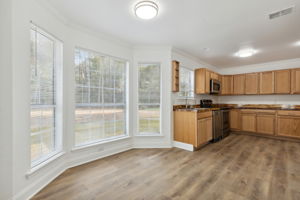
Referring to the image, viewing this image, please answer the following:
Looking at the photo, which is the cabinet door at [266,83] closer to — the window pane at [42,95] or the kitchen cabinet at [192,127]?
the kitchen cabinet at [192,127]

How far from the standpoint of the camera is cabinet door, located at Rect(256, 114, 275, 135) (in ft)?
14.8

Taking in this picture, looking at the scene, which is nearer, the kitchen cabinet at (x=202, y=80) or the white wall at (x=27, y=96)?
the white wall at (x=27, y=96)

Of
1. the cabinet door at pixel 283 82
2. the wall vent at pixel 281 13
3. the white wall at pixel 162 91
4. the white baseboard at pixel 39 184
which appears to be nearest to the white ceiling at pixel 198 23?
the wall vent at pixel 281 13

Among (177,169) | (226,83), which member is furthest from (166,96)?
(226,83)

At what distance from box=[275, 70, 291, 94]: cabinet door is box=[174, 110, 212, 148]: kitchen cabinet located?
281 cm

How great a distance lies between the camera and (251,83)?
514 cm

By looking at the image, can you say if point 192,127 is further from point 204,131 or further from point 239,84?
point 239,84

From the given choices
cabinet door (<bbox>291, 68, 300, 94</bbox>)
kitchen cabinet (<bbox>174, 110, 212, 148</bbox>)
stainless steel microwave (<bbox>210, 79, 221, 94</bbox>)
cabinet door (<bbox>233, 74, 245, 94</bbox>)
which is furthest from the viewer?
cabinet door (<bbox>233, 74, 245, 94</bbox>)

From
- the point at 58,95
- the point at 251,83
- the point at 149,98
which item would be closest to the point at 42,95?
the point at 58,95

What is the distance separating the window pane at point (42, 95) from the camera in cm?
195

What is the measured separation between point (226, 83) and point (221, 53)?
1968mm

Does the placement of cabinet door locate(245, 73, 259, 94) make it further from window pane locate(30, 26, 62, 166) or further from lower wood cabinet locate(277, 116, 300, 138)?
window pane locate(30, 26, 62, 166)

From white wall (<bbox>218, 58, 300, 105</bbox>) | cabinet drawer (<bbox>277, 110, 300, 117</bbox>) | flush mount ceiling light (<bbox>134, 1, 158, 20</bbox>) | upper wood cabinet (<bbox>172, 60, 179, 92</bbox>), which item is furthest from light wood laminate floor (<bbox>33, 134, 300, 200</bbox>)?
flush mount ceiling light (<bbox>134, 1, 158, 20</bbox>)

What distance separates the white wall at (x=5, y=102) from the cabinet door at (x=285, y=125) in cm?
632
